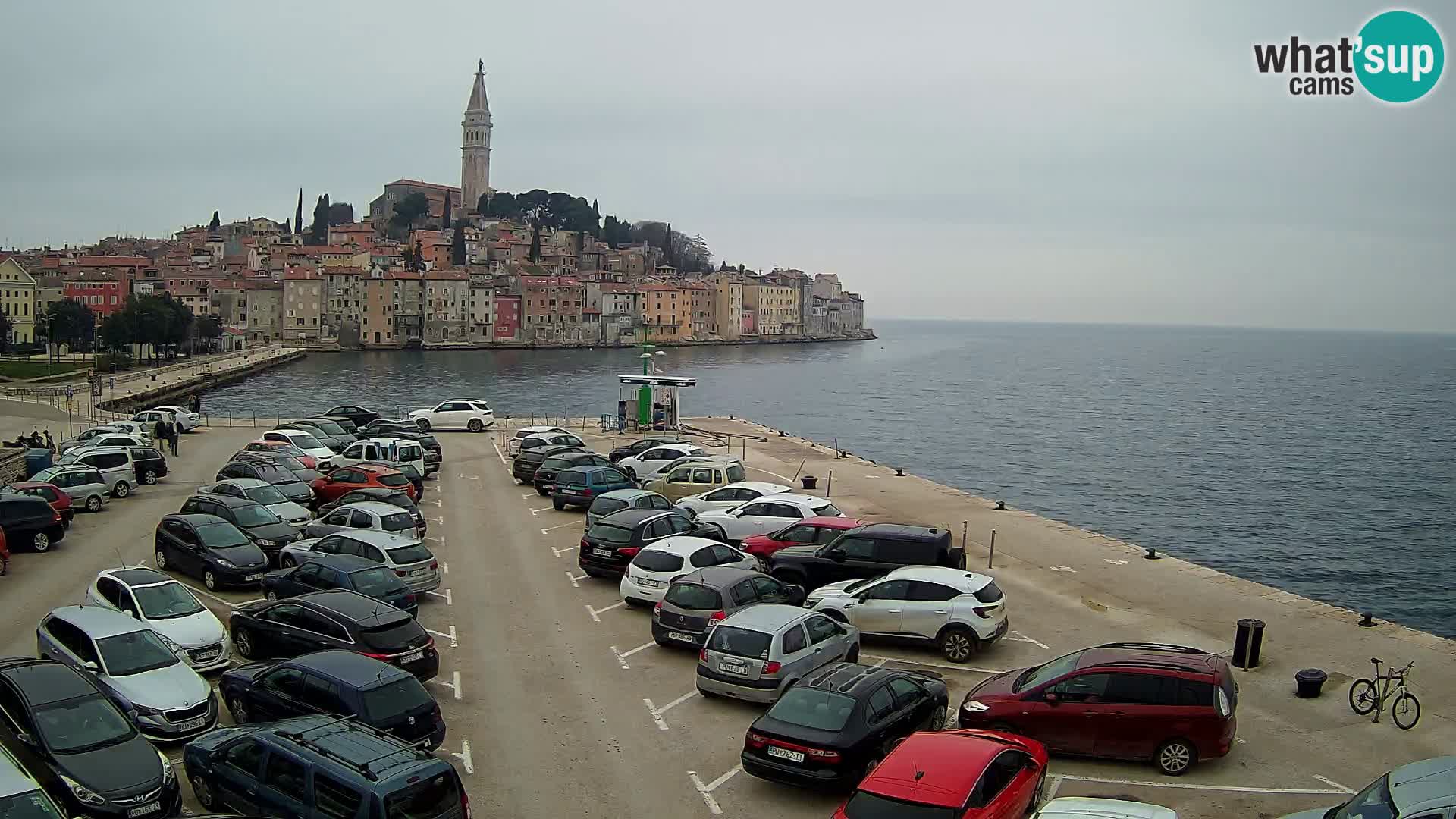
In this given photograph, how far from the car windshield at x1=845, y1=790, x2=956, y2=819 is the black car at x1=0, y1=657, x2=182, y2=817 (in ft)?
17.5

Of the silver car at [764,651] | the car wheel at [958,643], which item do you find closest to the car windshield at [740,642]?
the silver car at [764,651]

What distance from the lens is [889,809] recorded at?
791 cm

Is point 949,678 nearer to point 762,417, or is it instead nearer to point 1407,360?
point 762,417

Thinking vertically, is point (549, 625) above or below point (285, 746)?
below

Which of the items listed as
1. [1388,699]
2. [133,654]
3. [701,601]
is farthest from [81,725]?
[1388,699]

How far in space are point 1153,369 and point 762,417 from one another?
9338cm

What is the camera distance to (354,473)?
78.7 ft

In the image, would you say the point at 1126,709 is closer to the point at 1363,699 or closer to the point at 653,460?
the point at 1363,699

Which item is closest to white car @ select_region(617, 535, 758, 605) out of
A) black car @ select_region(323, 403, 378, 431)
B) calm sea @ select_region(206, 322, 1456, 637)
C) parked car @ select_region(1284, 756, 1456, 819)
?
parked car @ select_region(1284, 756, 1456, 819)

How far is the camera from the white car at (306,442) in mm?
29375

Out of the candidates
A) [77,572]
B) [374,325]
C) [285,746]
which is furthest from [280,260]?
[285,746]

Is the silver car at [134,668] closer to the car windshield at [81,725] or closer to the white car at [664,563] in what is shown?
the car windshield at [81,725]

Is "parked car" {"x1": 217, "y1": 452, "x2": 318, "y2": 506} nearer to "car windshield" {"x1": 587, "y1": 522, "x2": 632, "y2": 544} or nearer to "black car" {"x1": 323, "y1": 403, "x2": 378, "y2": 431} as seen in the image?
"car windshield" {"x1": 587, "y1": 522, "x2": 632, "y2": 544}

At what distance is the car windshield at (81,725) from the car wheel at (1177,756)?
9.16 metres
